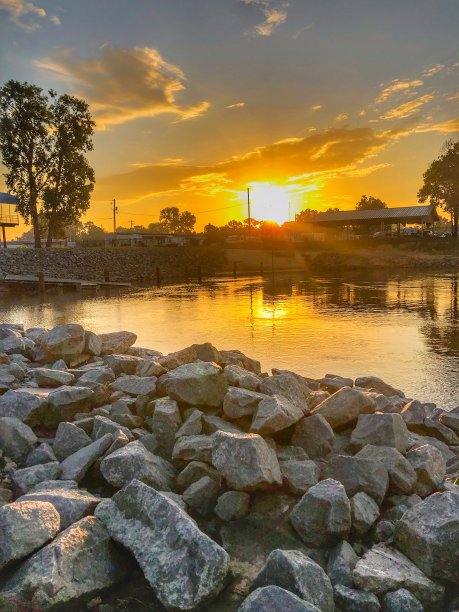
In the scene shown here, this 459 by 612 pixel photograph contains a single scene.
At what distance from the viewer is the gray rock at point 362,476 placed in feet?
15.6

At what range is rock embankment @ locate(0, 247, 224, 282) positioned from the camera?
52.2 m

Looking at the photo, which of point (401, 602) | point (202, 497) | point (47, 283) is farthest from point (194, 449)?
point (47, 283)

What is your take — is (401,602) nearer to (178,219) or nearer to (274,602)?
(274,602)

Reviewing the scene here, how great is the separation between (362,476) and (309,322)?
765 inches

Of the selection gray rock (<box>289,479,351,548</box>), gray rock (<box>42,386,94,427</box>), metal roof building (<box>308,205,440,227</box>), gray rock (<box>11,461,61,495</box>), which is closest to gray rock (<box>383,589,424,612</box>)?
gray rock (<box>289,479,351,548</box>)

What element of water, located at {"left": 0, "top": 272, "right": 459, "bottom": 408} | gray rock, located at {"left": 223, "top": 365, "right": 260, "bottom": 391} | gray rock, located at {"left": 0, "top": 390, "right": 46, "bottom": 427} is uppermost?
gray rock, located at {"left": 223, "top": 365, "right": 260, "bottom": 391}

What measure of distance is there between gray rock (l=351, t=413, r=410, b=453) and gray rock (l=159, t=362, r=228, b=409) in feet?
5.56

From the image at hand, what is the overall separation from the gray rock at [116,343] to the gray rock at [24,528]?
6.62m

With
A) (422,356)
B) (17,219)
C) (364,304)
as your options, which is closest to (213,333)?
(422,356)

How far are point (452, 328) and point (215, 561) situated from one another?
66.3ft

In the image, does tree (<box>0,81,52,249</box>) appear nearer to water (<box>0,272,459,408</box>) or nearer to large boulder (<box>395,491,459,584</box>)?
water (<box>0,272,459,408</box>)

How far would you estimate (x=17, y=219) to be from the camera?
55219mm

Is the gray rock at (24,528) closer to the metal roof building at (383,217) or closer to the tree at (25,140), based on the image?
the tree at (25,140)

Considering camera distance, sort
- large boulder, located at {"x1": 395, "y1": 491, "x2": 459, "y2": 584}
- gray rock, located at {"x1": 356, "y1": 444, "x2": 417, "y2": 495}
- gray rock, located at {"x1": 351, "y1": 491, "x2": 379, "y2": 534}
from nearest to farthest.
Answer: large boulder, located at {"x1": 395, "y1": 491, "x2": 459, "y2": 584} < gray rock, located at {"x1": 351, "y1": 491, "x2": 379, "y2": 534} < gray rock, located at {"x1": 356, "y1": 444, "x2": 417, "y2": 495}
